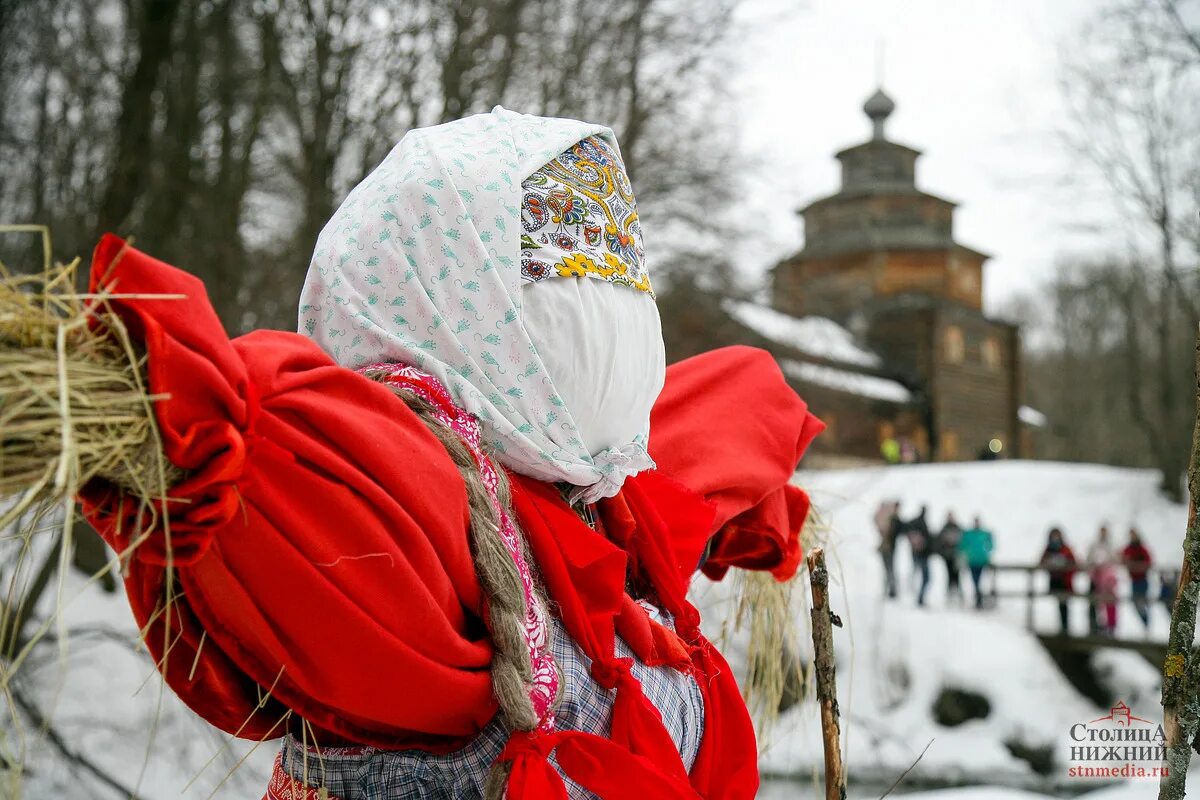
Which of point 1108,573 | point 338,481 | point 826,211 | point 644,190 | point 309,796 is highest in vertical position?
point 826,211

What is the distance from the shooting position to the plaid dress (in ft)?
3.68

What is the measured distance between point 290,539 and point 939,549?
13210 mm

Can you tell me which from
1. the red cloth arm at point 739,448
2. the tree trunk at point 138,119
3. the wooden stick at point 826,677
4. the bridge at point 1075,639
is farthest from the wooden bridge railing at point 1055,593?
the wooden stick at point 826,677

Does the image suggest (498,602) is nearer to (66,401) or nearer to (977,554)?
(66,401)

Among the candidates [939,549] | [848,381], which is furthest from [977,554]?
[848,381]

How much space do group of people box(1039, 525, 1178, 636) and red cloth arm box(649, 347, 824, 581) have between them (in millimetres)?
10866

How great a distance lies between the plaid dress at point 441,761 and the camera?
1123mm

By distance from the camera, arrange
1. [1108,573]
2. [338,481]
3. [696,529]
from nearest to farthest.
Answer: [338,481]
[696,529]
[1108,573]

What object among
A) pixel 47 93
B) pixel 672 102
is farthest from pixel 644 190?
pixel 47 93

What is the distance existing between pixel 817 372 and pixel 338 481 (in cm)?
1545

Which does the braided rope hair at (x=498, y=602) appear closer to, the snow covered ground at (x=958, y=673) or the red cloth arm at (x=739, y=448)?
the red cloth arm at (x=739, y=448)

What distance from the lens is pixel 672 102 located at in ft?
31.8

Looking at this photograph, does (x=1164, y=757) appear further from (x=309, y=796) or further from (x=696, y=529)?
(x=309, y=796)

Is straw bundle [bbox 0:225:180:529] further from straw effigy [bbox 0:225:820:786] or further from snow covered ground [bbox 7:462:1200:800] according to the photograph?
snow covered ground [bbox 7:462:1200:800]
